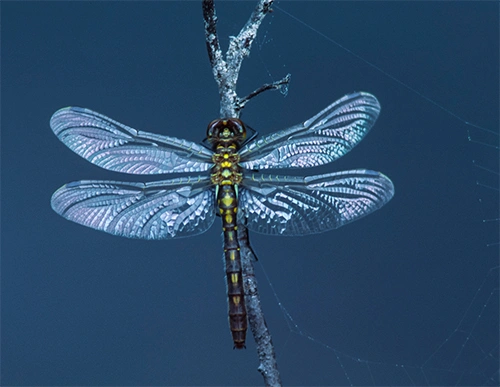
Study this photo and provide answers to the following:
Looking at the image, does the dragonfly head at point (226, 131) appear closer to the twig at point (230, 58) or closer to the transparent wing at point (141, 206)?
the twig at point (230, 58)

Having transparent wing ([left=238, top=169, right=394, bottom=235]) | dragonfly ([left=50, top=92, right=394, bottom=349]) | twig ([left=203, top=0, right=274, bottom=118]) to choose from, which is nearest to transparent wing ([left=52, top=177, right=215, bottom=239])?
dragonfly ([left=50, top=92, right=394, bottom=349])

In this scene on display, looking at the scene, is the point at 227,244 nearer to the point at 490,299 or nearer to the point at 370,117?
the point at 370,117

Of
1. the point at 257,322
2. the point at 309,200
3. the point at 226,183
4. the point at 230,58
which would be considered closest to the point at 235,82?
the point at 230,58

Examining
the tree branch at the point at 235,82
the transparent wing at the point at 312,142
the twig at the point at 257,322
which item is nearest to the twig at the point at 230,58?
the tree branch at the point at 235,82

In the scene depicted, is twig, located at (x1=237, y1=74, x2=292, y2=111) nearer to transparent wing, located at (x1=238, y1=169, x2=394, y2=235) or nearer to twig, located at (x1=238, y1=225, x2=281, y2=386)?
transparent wing, located at (x1=238, y1=169, x2=394, y2=235)

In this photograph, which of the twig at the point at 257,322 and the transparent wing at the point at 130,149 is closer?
the twig at the point at 257,322

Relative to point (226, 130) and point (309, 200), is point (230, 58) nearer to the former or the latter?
point (226, 130)
